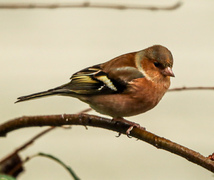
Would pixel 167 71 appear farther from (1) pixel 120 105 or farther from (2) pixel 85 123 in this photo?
(2) pixel 85 123

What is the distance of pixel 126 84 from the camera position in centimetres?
208

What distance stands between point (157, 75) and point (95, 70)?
32cm

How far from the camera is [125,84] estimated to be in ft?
6.85

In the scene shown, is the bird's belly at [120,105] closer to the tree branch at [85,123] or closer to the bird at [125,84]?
the bird at [125,84]

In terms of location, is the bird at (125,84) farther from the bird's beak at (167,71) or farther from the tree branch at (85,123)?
the tree branch at (85,123)

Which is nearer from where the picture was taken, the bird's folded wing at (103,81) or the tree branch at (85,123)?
the tree branch at (85,123)

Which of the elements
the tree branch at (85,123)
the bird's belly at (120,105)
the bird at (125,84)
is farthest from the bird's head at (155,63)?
the tree branch at (85,123)

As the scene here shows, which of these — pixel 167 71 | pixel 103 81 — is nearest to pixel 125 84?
pixel 103 81

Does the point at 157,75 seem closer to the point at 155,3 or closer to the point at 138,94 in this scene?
the point at 138,94

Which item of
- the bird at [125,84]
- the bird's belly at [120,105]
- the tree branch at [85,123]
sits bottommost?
the tree branch at [85,123]

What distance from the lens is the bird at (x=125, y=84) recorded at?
201cm

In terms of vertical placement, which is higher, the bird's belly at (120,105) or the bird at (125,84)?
the bird at (125,84)

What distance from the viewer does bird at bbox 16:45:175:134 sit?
2.01 m

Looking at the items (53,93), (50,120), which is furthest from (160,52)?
(50,120)
